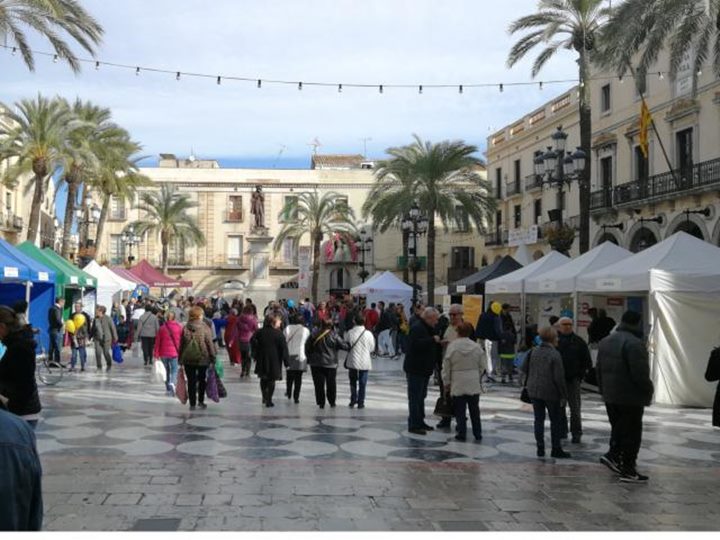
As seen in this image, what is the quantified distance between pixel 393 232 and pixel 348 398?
4586 cm

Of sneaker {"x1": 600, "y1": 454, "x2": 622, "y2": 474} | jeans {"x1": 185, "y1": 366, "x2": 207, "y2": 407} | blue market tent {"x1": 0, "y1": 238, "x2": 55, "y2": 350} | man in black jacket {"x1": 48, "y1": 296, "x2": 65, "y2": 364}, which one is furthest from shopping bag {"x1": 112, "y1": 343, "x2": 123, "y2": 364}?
sneaker {"x1": 600, "y1": 454, "x2": 622, "y2": 474}

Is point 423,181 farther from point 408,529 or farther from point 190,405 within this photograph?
point 408,529

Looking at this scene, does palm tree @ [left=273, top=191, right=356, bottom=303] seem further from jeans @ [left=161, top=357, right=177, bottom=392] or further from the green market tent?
jeans @ [left=161, top=357, right=177, bottom=392]

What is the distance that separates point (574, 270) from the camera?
53.9 ft

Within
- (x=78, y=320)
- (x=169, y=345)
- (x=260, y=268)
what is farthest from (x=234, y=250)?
(x=169, y=345)

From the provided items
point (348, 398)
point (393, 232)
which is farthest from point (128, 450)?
point (393, 232)

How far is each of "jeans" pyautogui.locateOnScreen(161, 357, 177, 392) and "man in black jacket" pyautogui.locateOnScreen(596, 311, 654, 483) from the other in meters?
7.87

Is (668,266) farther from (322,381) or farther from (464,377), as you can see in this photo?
(322,381)

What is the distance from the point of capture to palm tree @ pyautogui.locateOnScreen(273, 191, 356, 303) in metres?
49.4

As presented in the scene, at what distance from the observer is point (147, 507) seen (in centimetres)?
607

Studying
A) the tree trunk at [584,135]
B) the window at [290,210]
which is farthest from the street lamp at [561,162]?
the window at [290,210]

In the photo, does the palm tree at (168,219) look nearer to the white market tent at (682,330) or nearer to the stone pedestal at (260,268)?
the stone pedestal at (260,268)

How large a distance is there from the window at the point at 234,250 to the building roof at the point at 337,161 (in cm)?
1020

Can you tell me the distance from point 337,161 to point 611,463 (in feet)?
194
